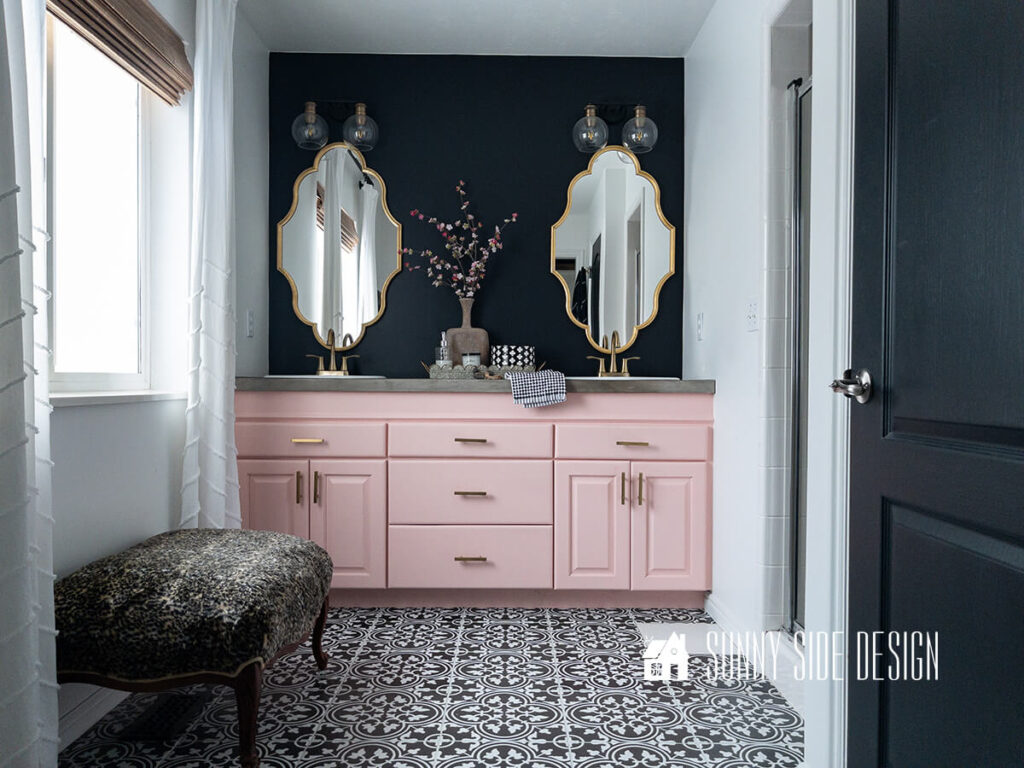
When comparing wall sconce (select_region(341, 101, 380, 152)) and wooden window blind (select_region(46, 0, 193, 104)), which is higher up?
wall sconce (select_region(341, 101, 380, 152))

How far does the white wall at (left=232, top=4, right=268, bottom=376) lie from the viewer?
3043 mm

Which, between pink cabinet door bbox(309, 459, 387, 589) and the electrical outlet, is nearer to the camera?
the electrical outlet

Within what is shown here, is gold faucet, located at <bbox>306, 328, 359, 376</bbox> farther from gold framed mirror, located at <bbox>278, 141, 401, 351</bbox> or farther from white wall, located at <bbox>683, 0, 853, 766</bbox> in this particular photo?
white wall, located at <bbox>683, 0, 853, 766</bbox>

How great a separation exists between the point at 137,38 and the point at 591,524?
7.46 feet

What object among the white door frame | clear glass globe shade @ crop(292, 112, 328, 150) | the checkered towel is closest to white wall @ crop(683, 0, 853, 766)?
the white door frame

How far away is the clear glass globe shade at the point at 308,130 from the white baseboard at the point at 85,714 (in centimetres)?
243

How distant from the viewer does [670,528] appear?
290cm

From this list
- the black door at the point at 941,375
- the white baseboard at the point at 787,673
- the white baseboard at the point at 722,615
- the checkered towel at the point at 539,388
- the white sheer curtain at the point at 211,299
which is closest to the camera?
the black door at the point at 941,375

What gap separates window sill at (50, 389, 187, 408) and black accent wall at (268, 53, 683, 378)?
1186 millimetres

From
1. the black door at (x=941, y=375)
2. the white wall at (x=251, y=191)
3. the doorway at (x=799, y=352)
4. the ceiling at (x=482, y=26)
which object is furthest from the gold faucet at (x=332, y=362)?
the black door at (x=941, y=375)

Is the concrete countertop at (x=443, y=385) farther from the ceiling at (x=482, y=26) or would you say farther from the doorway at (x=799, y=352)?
the ceiling at (x=482, y=26)

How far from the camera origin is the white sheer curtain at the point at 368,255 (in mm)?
3463

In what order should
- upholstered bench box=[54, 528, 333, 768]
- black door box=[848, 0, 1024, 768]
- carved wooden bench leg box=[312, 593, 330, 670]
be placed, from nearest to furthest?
black door box=[848, 0, 1024, 768] < upholstered bench box=[54, 528, 333, 768] < carved wooden bench leg box=[312, 593, 330, 670]

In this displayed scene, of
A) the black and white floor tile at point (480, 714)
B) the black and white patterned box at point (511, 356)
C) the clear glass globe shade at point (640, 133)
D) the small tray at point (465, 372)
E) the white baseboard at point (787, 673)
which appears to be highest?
Result: the clear glass globe shade at point (640, 133)
